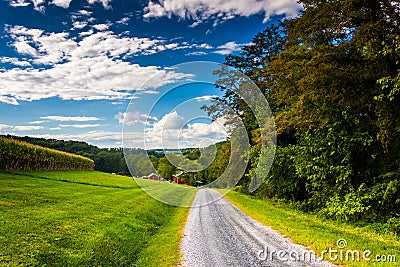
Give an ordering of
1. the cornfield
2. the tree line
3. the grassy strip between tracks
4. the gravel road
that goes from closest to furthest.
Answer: the gravel road, the grassy strip between tracks, the tree line, the cornfield

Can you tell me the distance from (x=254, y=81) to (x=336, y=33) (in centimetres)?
1783

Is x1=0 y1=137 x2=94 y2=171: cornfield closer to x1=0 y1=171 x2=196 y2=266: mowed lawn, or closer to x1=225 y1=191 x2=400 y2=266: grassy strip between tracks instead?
x1=0 y1=171 x2=196 y2=266: mowed lawn

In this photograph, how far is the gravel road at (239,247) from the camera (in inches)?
339

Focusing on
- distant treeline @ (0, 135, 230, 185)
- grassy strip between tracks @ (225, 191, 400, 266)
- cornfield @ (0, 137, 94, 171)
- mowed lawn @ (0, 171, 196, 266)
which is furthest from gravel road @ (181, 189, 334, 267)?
cornfield @ (0, 137, 94, 171)

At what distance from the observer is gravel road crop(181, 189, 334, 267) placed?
8.60 metres

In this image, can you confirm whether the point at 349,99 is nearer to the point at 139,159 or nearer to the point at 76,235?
the point at 76,235

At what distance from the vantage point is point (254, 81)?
3338 centimetres

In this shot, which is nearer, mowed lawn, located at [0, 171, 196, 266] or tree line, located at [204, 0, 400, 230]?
mowed lawn, located at [0, 171, 196, 266]

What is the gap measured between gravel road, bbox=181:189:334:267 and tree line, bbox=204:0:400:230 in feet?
17.8

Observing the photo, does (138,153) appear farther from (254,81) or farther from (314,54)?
(254,81)

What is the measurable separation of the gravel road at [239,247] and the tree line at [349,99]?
5412mm

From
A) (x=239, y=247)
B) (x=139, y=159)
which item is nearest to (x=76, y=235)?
(x=239, y=247)

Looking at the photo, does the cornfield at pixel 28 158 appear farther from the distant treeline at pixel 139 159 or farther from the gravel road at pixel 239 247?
the gravel road at pixel 239 247

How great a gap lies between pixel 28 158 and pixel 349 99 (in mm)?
28534
